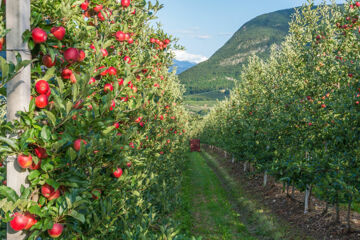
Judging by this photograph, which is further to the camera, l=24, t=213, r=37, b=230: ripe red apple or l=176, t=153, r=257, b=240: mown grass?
l=176, t=153, r=257, b=240: mown grass

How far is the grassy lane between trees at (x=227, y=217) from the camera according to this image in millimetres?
10547

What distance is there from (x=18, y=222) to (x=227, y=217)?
12.4m

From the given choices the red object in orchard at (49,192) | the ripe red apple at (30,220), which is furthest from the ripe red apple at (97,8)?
the ripe red apple at (30,220)

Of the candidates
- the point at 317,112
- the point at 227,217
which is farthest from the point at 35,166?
the point at 227,217

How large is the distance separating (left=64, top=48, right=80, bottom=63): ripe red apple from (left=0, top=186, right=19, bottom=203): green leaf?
1112 mm

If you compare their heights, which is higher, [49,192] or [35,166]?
[35,166]

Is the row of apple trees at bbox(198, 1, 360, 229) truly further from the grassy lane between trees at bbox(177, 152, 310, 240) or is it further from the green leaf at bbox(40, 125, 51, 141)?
the green leaf at bbox(40, 125, 51, 141)

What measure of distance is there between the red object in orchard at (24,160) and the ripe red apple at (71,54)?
2.86 ft

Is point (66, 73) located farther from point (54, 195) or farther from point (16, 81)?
point (54, 195)

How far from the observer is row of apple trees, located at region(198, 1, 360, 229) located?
22.7ft

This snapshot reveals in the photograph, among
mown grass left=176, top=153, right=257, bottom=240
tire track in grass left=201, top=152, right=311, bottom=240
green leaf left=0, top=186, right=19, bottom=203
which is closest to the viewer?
green leaf left=0, top=186, right=19, bottom=203

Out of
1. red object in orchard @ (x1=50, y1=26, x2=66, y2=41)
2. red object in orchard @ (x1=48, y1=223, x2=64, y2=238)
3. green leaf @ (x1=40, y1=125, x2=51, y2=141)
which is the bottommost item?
Result: red object in orchard @ (x1=48, y1=223, x2=64, y2=238)

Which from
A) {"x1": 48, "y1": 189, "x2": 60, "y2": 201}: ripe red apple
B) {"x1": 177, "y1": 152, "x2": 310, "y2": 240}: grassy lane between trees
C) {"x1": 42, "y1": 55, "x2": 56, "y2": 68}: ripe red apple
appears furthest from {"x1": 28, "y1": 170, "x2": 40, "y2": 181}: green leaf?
{"x1": 177, "y1": 152, "x2": 310, "y2": 240}: grassy lane between trees

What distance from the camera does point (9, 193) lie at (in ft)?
5.66
